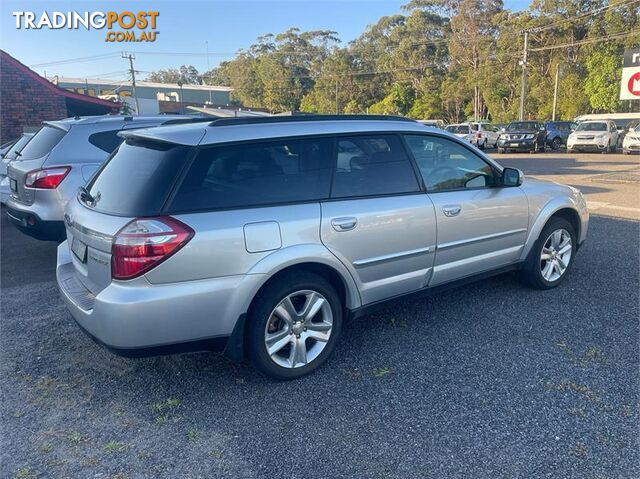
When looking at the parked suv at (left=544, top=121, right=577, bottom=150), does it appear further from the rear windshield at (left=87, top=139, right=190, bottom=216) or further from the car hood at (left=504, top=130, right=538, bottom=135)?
the rear windshield at (left=87, top=139, right=190, bottom=216)

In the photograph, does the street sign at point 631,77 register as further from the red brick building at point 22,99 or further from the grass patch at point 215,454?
the red brick building at point 22,99

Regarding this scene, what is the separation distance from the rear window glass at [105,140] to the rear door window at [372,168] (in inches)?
136

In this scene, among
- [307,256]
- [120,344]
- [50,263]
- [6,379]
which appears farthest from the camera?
[50,263]

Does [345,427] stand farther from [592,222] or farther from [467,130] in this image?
[467,130]

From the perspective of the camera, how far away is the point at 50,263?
6160 mm

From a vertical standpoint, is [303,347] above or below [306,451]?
above

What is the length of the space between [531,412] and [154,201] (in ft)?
8.23

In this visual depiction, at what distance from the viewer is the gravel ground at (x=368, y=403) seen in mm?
2514

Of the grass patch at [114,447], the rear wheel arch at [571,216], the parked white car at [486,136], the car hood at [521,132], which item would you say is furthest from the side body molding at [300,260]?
the parked white car at [486,136]

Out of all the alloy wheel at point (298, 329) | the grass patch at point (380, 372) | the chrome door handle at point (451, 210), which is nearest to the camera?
the alloy wheel at point (298, 329)

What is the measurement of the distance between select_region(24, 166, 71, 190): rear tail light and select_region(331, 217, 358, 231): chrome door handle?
373 centimetres

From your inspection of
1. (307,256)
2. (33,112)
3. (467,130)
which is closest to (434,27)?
(467,130)

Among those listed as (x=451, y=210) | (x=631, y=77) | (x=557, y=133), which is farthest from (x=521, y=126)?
(x=451, y=210)

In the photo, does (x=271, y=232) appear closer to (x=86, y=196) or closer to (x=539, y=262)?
(x=86, y=196)
